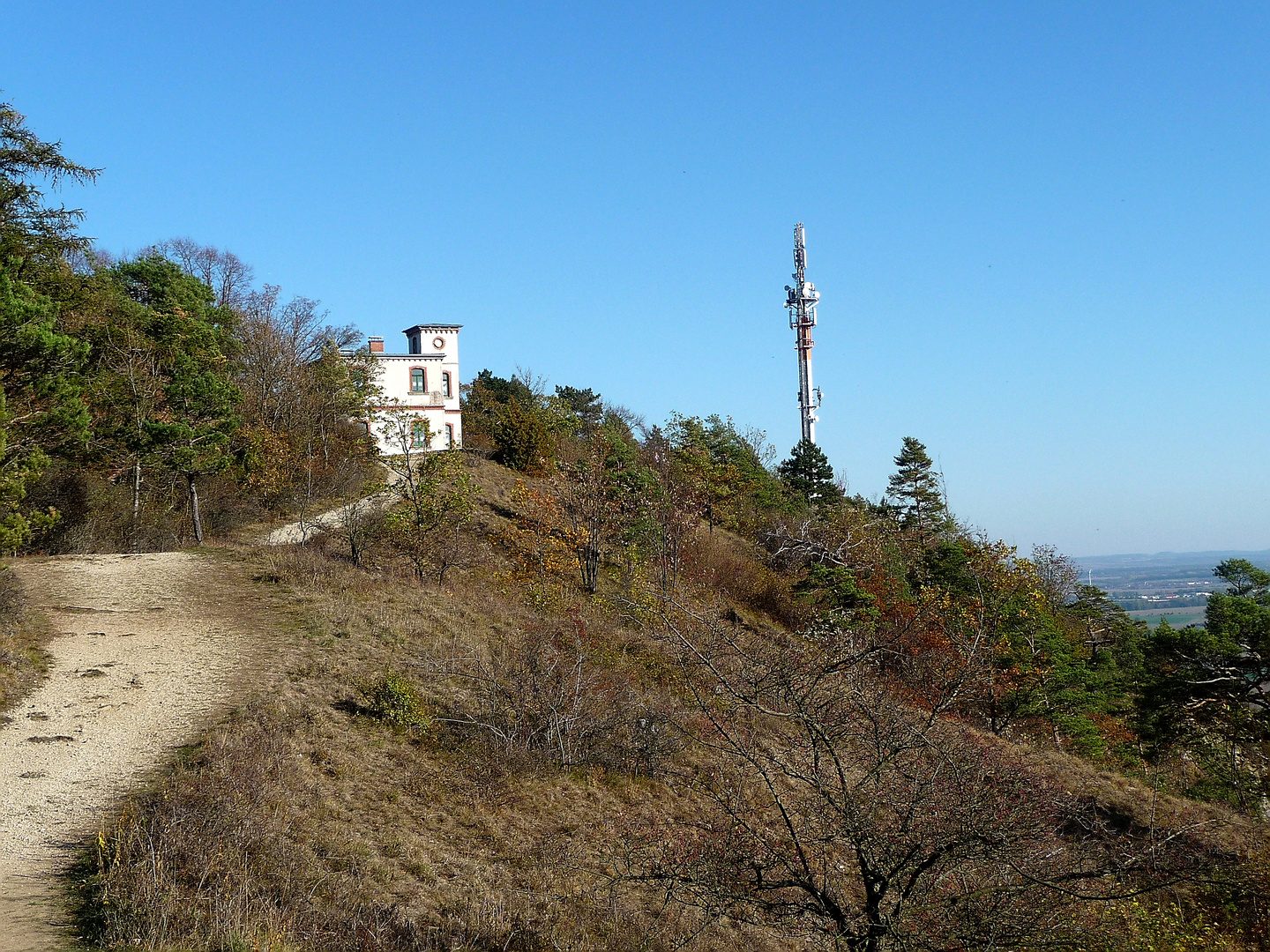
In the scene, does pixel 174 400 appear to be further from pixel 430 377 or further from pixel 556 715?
pixel 430 377

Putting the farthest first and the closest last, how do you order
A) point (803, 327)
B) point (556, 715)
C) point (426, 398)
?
point (803, 327) → point (426, 398) → point (556, 715)

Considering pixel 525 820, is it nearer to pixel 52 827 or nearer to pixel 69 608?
pixel 52 827

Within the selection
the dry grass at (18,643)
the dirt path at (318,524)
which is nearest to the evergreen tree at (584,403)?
the dirt path at (318,524)

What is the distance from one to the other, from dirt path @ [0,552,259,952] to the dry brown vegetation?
45cm

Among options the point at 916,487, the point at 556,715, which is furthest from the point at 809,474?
the point at 556,715

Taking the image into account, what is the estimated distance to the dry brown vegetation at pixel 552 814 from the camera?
19.4 feet

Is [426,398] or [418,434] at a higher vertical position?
[426,398]

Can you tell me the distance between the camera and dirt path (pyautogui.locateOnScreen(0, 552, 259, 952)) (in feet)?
24.2

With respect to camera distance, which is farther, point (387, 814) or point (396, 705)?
point (396, 705)

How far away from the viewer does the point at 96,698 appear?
37.0 feet

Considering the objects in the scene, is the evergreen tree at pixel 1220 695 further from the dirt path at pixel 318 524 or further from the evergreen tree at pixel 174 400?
the evergreen tree at pixel 174 400

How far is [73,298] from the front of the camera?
18.3 meters

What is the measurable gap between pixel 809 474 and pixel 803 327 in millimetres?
13761

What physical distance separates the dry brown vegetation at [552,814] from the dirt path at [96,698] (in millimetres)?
454
